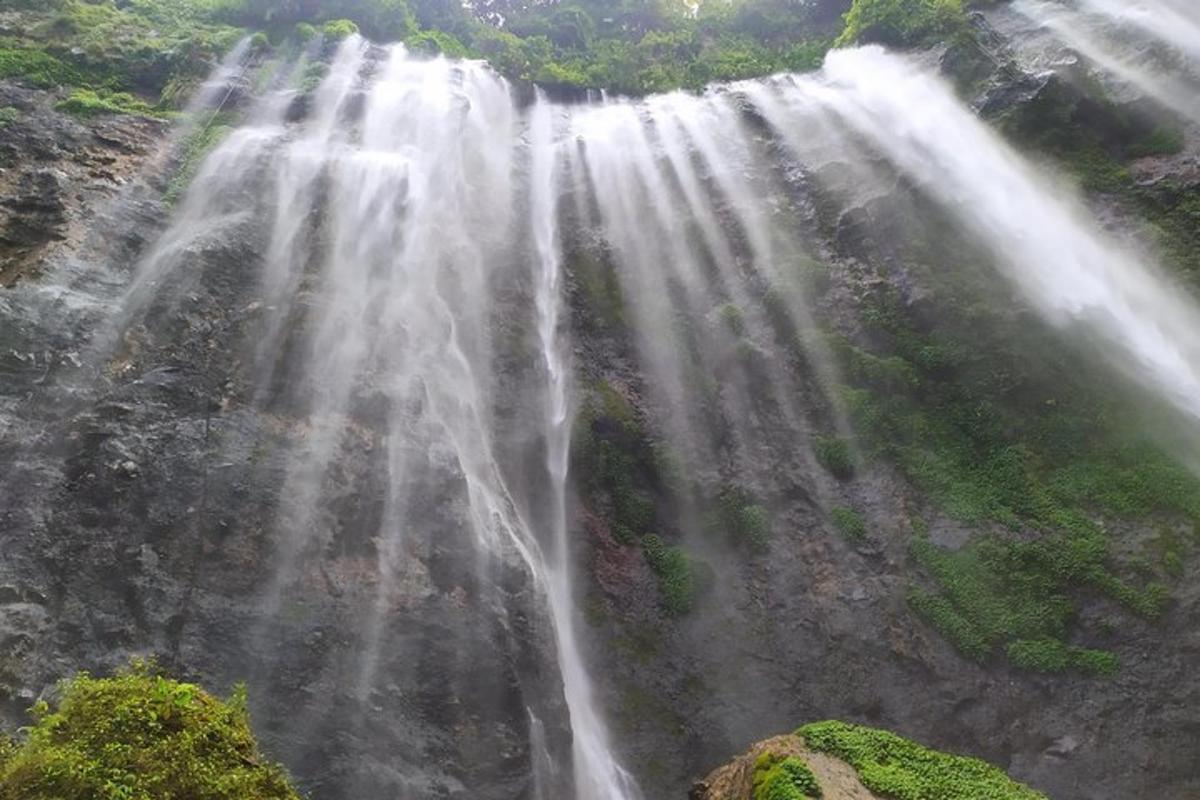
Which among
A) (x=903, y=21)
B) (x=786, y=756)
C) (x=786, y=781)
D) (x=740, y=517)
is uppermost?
(x=903, y=21)

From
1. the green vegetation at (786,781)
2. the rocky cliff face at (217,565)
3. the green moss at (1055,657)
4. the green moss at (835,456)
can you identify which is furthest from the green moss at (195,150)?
the green moss at (1055,657)

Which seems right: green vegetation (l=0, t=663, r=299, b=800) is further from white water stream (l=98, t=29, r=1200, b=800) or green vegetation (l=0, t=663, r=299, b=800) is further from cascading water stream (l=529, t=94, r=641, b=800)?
cascading water stream (l=529, t=94, r=641, b=800)

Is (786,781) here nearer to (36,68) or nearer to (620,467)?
(620,467)

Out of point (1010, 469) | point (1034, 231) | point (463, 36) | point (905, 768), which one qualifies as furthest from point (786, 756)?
point (463, 36)

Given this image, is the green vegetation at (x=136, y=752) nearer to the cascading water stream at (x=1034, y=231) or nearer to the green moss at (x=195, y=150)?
the green moss at (x=195, y=150)

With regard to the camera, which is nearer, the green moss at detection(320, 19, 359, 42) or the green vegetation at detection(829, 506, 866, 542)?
the green vegetation at detection(829, 506, 866, 542)

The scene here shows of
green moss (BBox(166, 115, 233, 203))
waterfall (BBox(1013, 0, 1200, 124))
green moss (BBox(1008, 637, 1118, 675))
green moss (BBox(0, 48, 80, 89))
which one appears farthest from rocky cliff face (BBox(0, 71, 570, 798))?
waterfall (BBox(1013, 0, 1200, 124))
